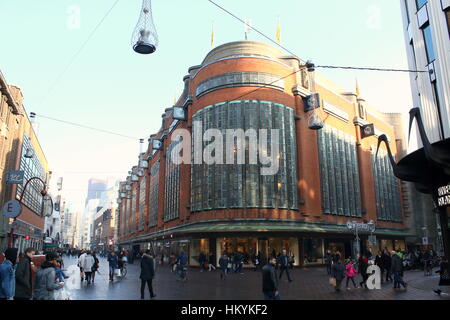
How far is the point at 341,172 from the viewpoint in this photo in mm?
44312

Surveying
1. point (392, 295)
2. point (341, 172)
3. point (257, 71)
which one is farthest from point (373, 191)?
point (392, 295)

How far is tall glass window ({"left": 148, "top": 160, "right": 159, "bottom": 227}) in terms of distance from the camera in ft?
187

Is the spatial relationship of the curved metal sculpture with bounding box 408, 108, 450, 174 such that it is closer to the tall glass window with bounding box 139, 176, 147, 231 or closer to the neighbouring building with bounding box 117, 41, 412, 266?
the neighbouring building with bounding box 117, 41, 412, 266

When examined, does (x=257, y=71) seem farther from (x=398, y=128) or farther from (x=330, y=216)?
(x=398, y=128)

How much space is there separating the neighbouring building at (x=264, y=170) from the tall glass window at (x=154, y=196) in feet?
30.4

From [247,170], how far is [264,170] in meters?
1.61

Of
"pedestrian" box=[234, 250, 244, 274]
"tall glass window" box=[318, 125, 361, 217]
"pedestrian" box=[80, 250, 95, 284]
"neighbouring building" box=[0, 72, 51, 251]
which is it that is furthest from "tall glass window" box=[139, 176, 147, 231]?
"pedestrian" box=[80, 250, 95, 284]

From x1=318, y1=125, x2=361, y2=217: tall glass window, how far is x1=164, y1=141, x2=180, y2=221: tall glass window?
16.8m

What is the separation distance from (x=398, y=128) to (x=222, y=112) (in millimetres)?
40381

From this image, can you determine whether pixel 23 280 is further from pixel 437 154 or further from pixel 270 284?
pixel 437 154

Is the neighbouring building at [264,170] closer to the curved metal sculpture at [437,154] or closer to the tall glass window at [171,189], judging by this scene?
the tall glass window at [171,189]

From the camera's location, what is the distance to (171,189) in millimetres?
47219

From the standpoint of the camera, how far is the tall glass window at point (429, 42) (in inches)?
746

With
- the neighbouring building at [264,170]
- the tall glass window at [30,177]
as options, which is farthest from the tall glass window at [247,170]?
the tall glass window at [30,177]
